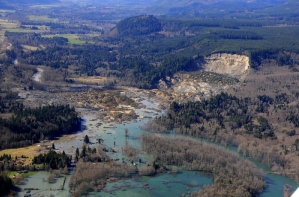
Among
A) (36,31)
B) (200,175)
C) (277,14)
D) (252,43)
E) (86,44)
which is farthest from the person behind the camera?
(277,14)

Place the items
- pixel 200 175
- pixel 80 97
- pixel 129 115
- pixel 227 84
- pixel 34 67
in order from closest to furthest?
1. pixel 200 175
2. pixel 129 115
3. pixel 80 97
4. pixel 227 84
5. pixel 34 67

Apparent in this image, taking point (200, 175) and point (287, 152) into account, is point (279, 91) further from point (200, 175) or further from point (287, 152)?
point (200, 175)

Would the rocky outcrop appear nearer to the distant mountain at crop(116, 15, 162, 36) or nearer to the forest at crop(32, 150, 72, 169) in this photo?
the forest at crop(32, 150, 72, 169)

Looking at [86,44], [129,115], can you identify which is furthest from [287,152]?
[86,44]

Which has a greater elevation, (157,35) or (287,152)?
(157,35)

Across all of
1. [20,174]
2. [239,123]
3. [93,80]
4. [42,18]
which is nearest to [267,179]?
[239,123]

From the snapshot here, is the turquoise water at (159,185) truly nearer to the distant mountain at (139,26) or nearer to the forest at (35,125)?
the forest at (35,125)

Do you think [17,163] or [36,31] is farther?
[36,31]
